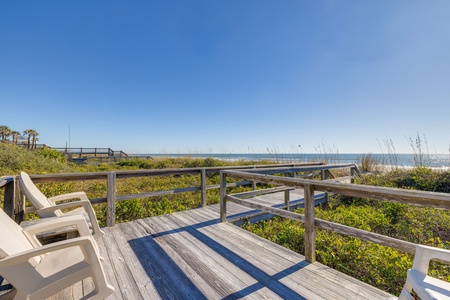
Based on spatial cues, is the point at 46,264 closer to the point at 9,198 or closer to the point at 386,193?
the point at 9,198

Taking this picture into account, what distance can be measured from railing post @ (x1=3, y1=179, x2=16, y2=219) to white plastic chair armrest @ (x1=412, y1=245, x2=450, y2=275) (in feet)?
13.1

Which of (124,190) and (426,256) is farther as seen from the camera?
(124,190)

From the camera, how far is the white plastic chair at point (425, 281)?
0.89 meters

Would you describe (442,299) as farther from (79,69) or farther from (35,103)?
(35,103)

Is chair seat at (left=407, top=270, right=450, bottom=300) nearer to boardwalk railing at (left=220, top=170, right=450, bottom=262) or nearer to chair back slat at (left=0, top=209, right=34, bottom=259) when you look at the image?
boardwalk railing at (left=220, top=170, right=450, bottom=262)

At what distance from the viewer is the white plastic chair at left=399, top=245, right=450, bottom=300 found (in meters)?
0.89

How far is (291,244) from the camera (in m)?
2.85

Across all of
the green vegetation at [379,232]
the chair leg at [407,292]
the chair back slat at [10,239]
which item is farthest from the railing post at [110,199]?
the chair leg at [407,292]

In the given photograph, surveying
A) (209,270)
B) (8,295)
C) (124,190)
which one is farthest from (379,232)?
(124,190)

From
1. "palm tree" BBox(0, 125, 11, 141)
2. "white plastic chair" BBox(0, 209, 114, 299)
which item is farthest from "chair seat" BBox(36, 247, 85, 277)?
Result: "palm tree" BBox(0, 125, 11, 141)

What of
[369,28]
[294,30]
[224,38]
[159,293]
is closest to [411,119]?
[369,28]

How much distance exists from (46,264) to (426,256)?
8.11 feet

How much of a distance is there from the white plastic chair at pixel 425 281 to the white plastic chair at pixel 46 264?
1.78 m

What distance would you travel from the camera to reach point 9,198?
2.39 meters
